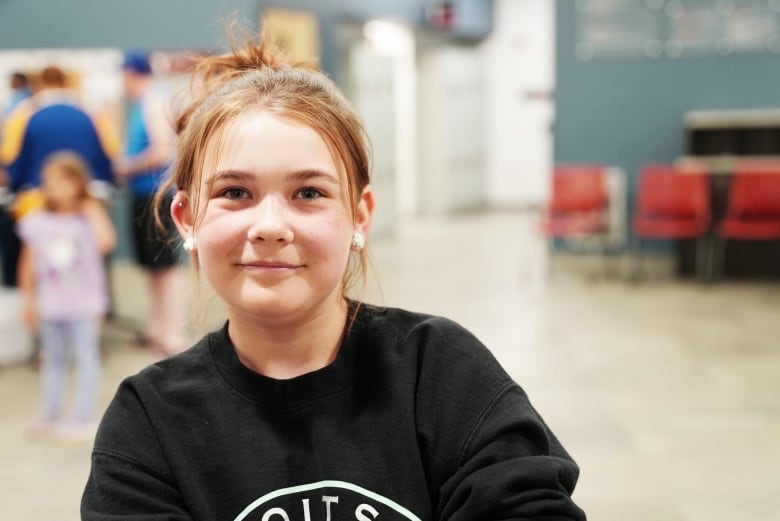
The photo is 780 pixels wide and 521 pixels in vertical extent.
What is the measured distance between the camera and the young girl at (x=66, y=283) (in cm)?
360

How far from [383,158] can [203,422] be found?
28.1 feet

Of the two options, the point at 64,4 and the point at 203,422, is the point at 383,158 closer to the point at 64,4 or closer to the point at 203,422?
the point at 64,4

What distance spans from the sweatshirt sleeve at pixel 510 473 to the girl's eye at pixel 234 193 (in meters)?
0.38

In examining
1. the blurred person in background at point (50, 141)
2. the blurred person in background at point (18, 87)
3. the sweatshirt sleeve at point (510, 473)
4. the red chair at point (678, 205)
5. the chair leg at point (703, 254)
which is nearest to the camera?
the sweatshirt sleeve at point (510, 473)

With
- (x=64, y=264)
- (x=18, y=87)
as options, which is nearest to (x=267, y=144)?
(x=64, y=264)

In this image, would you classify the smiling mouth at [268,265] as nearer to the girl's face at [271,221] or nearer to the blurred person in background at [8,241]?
the girl's face at [271,221]

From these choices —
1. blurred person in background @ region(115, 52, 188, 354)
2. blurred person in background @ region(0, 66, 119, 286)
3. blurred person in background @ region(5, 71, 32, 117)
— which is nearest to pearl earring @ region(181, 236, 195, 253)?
blurred person in background @ region(115, 52, 188, 354)

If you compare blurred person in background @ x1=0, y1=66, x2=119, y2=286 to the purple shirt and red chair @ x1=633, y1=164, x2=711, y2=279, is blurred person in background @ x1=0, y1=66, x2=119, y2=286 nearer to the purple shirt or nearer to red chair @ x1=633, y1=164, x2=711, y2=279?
the purple shirt

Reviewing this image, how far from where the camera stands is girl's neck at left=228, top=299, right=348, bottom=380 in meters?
1.13

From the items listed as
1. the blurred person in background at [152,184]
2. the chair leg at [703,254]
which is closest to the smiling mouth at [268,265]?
the blurred person in background at [152,184]

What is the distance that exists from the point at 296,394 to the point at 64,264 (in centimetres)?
274

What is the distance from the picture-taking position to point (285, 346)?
1.14 meters

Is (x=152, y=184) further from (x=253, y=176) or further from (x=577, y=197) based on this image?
(x=253, y=176)

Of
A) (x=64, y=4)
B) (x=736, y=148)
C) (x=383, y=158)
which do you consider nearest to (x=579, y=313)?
(x=736, y=148)
